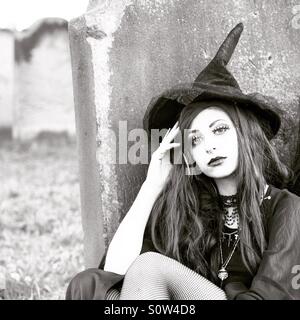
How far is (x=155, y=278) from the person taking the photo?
2676 mm

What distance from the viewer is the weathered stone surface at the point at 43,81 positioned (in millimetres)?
8461

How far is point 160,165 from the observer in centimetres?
316

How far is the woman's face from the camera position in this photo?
290 centimetres

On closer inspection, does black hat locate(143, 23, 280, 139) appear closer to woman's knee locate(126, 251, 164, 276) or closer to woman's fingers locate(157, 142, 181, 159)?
woman's fingers locate(157, 142, 181, 159)

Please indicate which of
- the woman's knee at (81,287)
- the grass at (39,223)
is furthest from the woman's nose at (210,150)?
the grass at (39,223)

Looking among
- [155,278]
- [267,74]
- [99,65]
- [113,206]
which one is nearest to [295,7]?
[267,74]

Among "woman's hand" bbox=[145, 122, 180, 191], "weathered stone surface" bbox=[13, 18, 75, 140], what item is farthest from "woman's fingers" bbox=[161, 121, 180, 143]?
"weathered stone surface" bbox=[13, 18, 75, 140]

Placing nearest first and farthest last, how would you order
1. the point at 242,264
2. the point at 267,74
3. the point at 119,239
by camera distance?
the point at 242,264, the point at 119,239, the point at 267,74

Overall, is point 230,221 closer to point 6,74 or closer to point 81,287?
point 81,287

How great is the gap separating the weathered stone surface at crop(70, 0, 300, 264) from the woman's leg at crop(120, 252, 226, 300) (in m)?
0.66

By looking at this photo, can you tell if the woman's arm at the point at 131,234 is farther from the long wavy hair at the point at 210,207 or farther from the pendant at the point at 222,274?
the pendant at the point at 222,274

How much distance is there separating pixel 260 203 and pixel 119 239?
0.63 m

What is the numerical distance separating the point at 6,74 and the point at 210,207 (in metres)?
5.86
